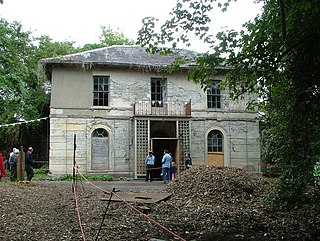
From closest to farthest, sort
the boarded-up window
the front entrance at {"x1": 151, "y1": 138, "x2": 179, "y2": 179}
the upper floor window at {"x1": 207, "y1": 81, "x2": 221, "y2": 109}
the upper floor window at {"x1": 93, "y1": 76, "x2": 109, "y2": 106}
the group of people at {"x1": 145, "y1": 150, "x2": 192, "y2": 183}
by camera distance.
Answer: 1. the group of people at {"x1": 145, "y1": 150, "x2": 192, "y2": 183}
2. the boarded-up window
3. the upper floor window at {"x1": 93, "y1": 76, "x2": 109, "y2": 106}
4. the front entrance at {"x1": 151, "y1": 138, "x2": 179, "y2": 179}
5. the upper floor window at {"x1": 207, "y1": 81, "x2": 221, "y2": 109}

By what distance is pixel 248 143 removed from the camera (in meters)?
26.9

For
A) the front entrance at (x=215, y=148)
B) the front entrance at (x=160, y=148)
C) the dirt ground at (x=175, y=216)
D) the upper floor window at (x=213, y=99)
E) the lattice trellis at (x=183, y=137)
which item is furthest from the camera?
the upper floor window at (x=213, y=99)

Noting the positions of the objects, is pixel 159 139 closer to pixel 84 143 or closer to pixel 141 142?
pixel 141 142

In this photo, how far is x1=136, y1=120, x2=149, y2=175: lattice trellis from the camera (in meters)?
24.7

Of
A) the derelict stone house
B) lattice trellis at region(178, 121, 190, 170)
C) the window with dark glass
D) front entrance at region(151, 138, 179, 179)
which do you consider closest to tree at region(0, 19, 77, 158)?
the derelict stone house

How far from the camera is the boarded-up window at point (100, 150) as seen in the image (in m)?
24.8

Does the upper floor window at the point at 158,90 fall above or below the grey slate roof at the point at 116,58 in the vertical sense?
below

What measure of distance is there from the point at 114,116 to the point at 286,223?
685 inches

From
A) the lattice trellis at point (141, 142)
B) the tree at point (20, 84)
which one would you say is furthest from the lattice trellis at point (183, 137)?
the tree at point (20, 84)

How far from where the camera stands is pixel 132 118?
25.4 meters

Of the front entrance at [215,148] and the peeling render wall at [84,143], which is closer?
the peeling render wall at [84,143]

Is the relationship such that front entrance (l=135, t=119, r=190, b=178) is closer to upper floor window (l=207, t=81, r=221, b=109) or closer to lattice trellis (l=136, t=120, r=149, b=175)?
lattice trellis (l=136, t=120, r=149, b=175)

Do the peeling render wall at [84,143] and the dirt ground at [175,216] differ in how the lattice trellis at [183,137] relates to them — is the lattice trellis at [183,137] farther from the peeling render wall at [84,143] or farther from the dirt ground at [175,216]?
the dirt ground at [175,216]

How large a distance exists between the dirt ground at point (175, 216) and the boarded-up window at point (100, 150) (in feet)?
35.7
